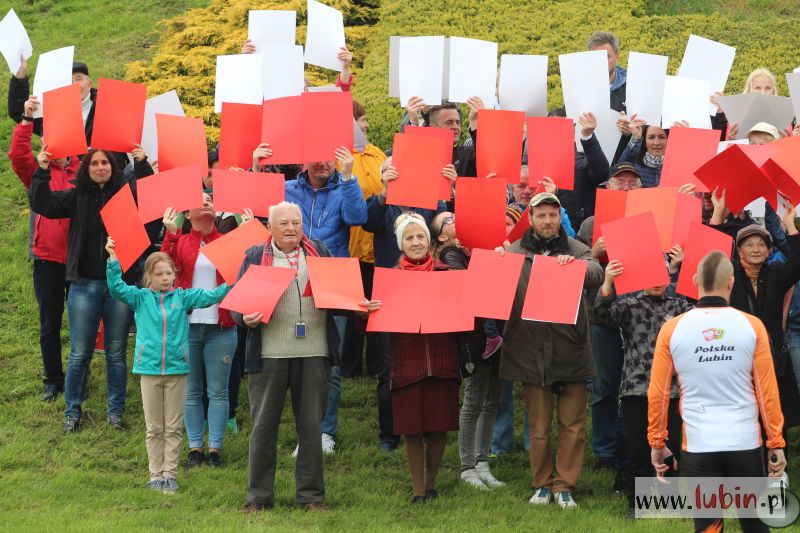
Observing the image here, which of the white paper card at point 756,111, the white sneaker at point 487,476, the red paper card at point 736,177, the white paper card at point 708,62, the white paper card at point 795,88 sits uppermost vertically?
the white paper card at point 708,62

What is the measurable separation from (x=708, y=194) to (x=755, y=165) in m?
0.81

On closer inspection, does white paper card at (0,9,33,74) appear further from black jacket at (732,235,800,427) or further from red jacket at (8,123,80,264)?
black jacket at (732,235,800,427)

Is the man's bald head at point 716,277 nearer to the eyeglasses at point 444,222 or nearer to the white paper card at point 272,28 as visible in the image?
the eyeglasses at point 444,222

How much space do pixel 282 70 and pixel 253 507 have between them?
13.3 feet

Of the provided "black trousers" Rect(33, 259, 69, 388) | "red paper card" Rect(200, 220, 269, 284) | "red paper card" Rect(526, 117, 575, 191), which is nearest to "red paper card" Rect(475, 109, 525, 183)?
"red paper card" Rect(526, 117, 575, 191)

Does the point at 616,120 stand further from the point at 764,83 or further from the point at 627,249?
the point at 627,249

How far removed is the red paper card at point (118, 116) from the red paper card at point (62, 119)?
14 cm

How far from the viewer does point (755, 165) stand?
884 centimetres

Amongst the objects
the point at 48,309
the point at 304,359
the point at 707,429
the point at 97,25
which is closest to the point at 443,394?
the point at 304,359

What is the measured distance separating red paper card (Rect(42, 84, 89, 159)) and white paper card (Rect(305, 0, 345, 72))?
85.5 inches

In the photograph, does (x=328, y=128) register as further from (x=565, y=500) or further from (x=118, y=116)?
(x=565, y=500)

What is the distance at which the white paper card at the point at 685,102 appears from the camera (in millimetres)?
10164

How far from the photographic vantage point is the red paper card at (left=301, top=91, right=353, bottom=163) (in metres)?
9.69

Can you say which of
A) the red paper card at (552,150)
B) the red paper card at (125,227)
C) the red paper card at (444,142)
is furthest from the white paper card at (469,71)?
the red paper card at (125,227)
